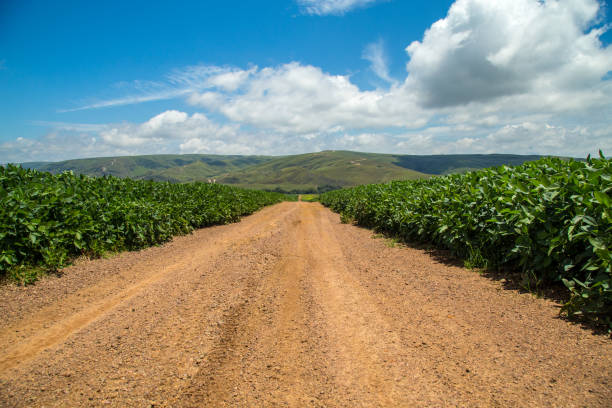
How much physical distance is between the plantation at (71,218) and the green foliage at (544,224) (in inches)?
385

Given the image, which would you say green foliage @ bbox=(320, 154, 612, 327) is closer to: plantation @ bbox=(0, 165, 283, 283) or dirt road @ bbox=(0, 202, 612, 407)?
dirt road @ bbox=(0, 202, 612, 407)

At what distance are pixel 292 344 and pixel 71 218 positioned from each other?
7.36 meters

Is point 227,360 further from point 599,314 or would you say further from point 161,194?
point 161,194

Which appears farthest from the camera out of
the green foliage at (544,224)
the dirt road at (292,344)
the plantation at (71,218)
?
the plantation at (71,218)

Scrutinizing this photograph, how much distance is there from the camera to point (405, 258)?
840 centimetres

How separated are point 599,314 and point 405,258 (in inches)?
184

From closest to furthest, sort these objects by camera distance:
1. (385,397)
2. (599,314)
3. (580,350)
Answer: (385,397) < (580,350) < (599,314)

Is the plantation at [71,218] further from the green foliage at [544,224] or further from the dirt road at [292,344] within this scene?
the green foliage at [544,224]

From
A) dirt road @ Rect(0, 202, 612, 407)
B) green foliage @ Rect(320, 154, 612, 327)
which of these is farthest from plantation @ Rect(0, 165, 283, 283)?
green foliage @ Rect(320, 154, 612, 327)

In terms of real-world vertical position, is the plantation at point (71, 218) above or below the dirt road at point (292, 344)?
above

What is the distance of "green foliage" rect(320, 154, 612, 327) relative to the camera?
3.88 meters

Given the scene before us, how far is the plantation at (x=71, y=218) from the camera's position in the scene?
6277 mm

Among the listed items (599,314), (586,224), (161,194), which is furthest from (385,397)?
(161,194)

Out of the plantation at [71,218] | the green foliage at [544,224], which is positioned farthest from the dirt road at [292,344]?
the plantation at [71,218]
